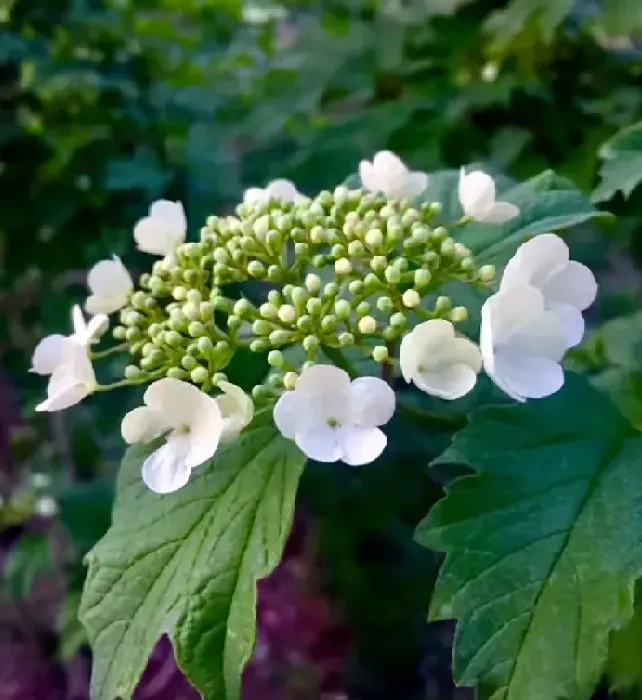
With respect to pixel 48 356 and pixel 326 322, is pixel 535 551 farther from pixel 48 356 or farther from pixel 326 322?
pixel 48 356

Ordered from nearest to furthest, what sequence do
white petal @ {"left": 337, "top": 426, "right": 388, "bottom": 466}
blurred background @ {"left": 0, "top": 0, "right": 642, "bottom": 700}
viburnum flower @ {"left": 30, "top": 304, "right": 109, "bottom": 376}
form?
white petal @ {"left": 337, "top": 426, "right": 388, "bottom": 466}
viburnum flower @ {"left": 30, "top": 304, "right": 109, "bottom": 376}
blurred background @ {"left": 0, "top": 0, "right": 642, "bottom": 700}

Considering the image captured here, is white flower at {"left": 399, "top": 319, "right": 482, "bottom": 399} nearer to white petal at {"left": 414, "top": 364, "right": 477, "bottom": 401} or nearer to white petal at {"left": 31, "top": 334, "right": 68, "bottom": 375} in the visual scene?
white petal at {"left": 414, "top": 364, "right": 477, "bottom": 401}

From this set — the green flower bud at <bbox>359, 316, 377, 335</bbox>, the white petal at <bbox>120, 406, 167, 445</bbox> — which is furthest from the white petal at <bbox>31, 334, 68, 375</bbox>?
the green flower bud at <bbox>359, 316, 377, 335</bbox>

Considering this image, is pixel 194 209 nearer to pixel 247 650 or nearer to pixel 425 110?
pixel 425 110

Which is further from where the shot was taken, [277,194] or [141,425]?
[277,194]

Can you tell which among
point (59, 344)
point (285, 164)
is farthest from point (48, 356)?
point (285, 164)

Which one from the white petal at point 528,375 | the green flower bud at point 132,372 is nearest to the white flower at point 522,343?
the white petal at point 528,375

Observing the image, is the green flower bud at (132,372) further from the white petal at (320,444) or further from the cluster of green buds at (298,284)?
the white petal at (320,444)
